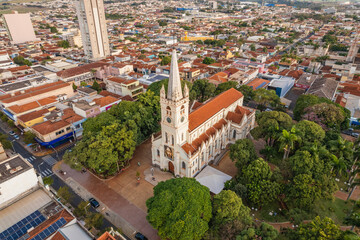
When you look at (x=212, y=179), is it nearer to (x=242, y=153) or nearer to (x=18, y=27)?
(x=242, y=153)

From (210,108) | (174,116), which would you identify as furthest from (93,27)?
(174,116)

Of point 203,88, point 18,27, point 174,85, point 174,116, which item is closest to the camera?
point 174,85

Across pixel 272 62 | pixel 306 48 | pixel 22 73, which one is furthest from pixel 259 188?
pixel 306 48

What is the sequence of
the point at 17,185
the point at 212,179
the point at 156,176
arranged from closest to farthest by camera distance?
1. the point at 17,185
2. the point at 212,179
3. the point at 156,176

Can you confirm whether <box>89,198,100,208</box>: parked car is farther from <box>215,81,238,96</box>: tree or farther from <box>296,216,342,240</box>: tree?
<box>215,81,238,96</box>: tree

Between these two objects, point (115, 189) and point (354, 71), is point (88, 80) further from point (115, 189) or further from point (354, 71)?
point (354, 71)

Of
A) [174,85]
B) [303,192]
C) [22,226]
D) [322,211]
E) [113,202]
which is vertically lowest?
[113,202]

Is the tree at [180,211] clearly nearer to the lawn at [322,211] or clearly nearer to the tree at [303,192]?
the lawn at [322,211]
